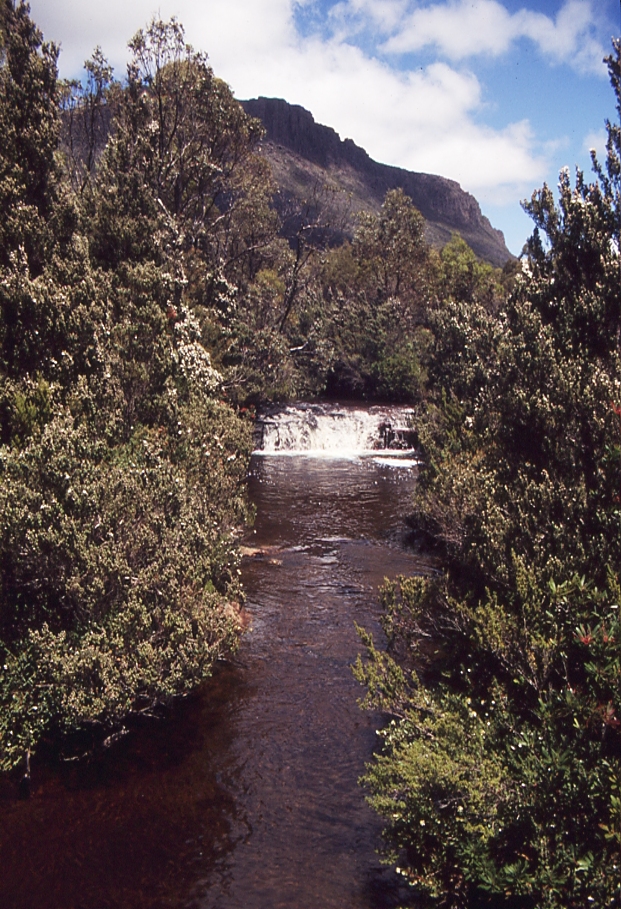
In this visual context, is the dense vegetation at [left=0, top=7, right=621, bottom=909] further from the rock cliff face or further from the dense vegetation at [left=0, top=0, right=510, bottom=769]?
the rock cliff face

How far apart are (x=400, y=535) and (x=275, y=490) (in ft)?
22.2

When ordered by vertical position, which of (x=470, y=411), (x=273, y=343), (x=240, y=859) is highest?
(x=273, y=343)

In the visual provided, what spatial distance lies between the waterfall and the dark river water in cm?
2128

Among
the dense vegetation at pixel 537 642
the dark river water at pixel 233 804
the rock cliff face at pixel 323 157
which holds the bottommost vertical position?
the dark river water at pixel 233 804

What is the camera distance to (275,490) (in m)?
27.4

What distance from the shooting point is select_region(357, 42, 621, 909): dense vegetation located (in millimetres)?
6438

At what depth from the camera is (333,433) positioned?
37.9 meters

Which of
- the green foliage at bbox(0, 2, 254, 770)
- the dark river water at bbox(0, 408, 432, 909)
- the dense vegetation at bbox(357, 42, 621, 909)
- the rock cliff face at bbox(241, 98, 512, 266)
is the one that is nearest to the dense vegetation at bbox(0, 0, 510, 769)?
the green foliage at bbox(0, 2, 254, 770)

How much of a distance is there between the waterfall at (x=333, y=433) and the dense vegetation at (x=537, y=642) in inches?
993

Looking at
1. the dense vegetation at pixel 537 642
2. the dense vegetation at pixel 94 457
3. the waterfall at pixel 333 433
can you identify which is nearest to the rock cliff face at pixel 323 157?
the waterfall at pixel 333 433

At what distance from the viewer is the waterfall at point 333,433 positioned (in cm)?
3662

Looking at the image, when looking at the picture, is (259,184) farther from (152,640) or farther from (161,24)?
(152,640)

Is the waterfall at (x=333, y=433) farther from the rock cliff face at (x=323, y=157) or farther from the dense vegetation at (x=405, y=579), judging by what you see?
the rock cliff face at (x=323, y=157)

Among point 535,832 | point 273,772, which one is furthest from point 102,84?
point 535,832
